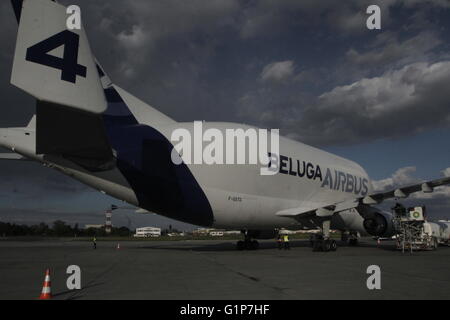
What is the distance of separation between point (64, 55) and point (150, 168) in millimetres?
9247

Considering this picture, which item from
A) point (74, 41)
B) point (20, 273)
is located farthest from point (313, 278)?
point (20, 273)

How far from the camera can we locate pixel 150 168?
55.9ft

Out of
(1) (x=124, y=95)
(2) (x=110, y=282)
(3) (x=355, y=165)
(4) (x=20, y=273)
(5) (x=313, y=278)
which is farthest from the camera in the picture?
(3) (x=355, y=165)

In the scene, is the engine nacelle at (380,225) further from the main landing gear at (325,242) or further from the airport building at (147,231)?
the airport building at (147,231)

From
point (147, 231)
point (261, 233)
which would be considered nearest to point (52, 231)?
point (147, 231)

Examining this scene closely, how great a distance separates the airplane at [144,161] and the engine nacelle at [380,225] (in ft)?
0.23

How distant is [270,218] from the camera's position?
2300 centimetres

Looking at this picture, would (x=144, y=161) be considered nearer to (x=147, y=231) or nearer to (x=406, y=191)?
(x=406, y=191)

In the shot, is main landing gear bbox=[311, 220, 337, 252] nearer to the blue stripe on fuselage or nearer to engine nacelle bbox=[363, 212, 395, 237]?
engine nacelle bbox=[363, 212, 395, 237]

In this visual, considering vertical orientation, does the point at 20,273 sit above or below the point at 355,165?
below

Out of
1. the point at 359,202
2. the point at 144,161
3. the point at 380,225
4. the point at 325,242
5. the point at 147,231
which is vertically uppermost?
the point at 144,161

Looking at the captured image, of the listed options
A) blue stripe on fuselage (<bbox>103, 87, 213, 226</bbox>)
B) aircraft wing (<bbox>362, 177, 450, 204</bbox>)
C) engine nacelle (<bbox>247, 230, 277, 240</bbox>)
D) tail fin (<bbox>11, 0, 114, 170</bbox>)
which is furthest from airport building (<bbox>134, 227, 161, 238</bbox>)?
tail fin (<bbox>11, 0, 114, 170</bbox>)
